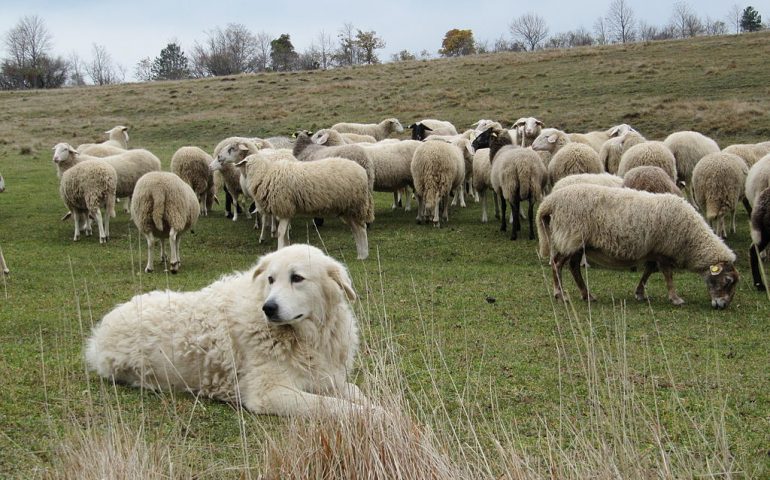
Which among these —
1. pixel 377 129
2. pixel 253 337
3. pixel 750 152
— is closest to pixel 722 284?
pixel 253 337

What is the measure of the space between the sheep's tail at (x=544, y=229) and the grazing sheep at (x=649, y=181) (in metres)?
2.09

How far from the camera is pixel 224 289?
245 inches

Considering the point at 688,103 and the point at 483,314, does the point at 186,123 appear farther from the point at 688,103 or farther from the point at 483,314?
the point at 483,314

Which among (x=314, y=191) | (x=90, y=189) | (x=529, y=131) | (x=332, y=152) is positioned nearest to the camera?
(x=314, y=191)

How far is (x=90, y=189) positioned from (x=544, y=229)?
9.05 meters

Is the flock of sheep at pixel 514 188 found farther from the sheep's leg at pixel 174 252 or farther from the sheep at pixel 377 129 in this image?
the sheep at pixel 377 129

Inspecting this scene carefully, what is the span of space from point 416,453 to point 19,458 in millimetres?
2341

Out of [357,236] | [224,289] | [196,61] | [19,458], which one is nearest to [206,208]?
[357,236]

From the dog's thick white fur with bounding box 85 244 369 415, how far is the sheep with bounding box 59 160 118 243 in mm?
9547

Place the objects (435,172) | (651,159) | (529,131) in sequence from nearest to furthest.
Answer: (651,159) < (435,172) < (529,131)

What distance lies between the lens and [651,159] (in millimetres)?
14727

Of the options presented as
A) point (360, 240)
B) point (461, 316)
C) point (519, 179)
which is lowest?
point (461, 316)

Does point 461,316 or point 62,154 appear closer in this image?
point 461,316

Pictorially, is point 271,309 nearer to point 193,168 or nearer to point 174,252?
point 174,252
